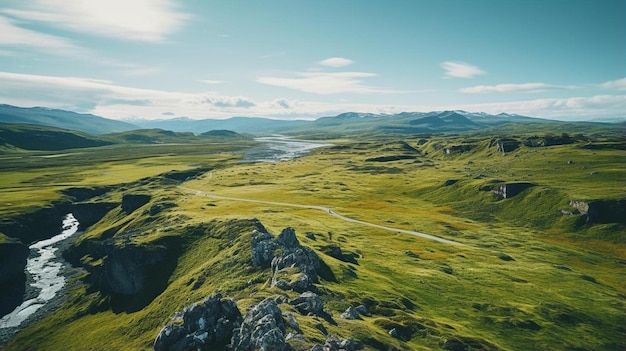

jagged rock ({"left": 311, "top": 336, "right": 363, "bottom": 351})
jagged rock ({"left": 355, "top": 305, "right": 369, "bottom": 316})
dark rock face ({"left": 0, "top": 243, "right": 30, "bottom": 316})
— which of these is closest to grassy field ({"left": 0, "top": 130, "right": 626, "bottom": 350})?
jagged rock ({"left": 355, "top": 305, "right": 369, "bottom": 316})

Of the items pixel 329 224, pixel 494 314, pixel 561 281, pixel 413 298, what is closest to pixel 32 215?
pixel 329 224

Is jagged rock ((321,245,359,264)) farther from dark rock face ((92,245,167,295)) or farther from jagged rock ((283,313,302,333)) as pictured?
jagged rock ((283,313,302,333))

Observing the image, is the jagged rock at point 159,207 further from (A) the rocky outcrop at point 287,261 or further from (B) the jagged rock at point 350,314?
(B) the jagged rock at point 350,314

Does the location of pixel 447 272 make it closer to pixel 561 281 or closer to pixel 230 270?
pixel 561 281

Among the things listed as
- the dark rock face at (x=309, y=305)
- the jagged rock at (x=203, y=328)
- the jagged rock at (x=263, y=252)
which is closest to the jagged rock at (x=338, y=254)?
the jagged rock at (x=263, y=252)

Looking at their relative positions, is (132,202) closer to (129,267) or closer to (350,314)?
(129,267)

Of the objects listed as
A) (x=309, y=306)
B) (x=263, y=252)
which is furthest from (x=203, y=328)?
(x=263, y=252)
